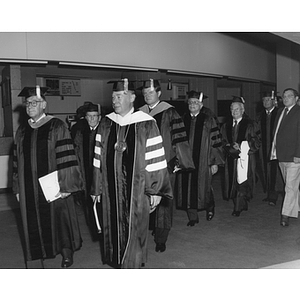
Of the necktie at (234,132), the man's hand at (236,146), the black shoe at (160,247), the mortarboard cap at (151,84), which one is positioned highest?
the mortarboard cap at (151,84)

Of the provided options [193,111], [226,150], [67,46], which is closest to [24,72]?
[67,46]

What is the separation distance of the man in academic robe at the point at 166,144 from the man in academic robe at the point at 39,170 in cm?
102

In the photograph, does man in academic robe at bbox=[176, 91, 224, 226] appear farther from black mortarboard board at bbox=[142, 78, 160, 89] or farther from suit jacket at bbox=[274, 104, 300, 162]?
black mortarboard board at bbox=[142, 78, 160, 89]

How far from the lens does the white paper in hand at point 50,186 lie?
3.10 metres

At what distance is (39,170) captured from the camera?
3.13 m

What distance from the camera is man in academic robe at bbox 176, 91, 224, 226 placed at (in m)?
4.62

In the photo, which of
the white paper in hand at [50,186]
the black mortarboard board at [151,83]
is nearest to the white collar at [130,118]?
the white paper in hand at [50,186]

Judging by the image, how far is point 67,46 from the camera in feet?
18.0

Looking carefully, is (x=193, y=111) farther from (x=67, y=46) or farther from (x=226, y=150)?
(x=67, y=46)

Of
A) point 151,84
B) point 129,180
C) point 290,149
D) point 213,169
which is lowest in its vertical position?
point 213,169

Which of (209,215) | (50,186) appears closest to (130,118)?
(50,186)

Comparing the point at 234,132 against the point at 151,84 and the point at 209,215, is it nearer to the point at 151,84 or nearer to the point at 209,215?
the point at 209,215

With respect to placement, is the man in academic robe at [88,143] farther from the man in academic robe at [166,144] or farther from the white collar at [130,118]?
the white collar at [130,118]

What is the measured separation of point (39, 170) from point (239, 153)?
2.83 metres
